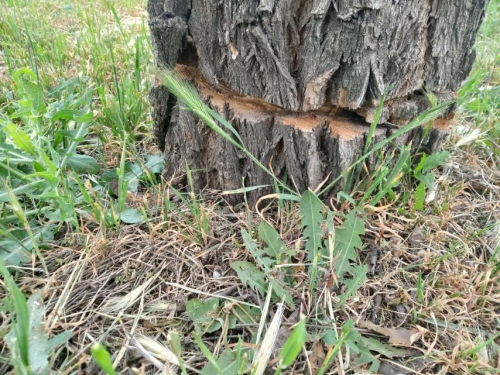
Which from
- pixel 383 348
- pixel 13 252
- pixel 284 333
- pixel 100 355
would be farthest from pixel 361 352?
pixel 13 252

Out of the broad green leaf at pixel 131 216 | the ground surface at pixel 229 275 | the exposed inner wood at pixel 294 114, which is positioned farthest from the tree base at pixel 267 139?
the broad green leaf at pixel 131 216

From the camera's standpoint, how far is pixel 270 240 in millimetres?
1279

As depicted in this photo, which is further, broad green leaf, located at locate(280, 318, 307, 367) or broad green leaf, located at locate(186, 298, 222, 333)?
broad green leaf, located at locate(186, 298, 222, 333)

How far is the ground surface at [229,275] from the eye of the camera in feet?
3.59

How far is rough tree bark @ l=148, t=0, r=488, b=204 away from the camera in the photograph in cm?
122

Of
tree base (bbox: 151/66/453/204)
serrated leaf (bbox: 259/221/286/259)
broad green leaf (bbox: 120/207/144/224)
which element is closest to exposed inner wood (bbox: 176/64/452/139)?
tree base (bbox: 151/66/453/204)

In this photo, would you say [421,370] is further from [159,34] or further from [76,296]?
[159,34]

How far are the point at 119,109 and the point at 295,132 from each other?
2.90ft

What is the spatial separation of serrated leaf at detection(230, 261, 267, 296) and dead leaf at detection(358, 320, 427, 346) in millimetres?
299

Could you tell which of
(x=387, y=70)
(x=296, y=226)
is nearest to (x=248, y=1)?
(x=387, y=70)

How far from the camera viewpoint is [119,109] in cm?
181

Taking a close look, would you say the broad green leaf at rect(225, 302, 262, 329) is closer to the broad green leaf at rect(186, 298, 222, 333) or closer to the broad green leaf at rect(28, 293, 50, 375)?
the broad green leaf at rect(186, 298, 222, 333)

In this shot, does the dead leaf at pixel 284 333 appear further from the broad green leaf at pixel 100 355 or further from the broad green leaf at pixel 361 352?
the broad green leaf at pixel 100 355

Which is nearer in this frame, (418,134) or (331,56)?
(331,56)
